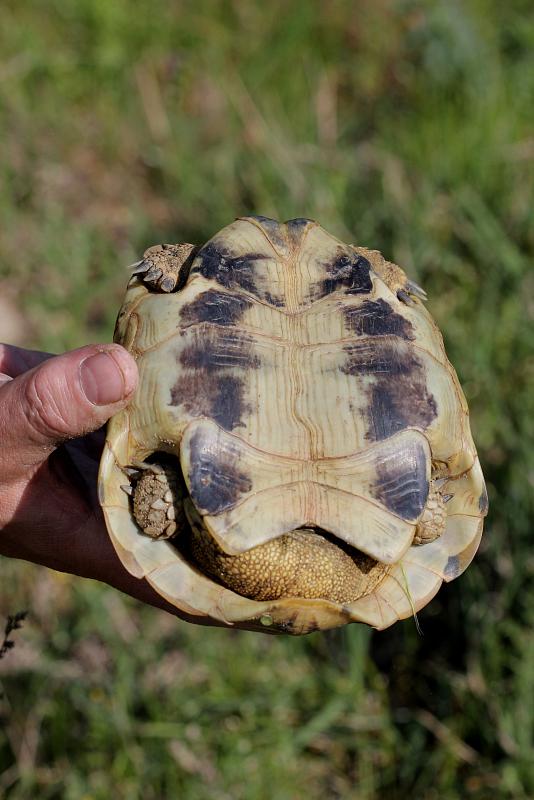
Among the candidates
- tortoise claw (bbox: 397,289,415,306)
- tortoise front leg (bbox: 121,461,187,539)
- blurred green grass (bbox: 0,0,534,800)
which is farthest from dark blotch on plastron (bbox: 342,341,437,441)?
blurred green grass (bbox: 0,0,534,800)

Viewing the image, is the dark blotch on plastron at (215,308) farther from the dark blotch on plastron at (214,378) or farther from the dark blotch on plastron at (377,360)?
the dark blotch on plastron at (377,360)

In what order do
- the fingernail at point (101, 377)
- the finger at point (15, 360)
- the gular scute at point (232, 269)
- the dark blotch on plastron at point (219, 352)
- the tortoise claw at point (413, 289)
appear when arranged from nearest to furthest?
the fingernail at point (101, 377), the dark blotch on plastron at point (219, 352), the gular scute at point (232, 269), the tortoise claw at point (413, 289), the finger at point (15, 360)

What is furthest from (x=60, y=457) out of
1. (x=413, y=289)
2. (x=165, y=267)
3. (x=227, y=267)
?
(x=413, y=289)

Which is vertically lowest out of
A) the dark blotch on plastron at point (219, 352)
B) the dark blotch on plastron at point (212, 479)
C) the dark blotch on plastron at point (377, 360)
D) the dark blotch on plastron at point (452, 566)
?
the dark blotch on plastron at point (452, 566)

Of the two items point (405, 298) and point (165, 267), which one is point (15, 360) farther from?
point (405, 298)

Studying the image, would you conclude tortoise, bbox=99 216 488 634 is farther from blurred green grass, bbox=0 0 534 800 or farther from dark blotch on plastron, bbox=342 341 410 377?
blurred green grass, bbox=0 0 534 800

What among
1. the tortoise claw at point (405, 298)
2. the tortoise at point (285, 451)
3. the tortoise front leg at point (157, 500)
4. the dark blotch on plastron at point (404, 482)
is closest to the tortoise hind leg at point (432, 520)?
the tortoise at point (285, 451)
